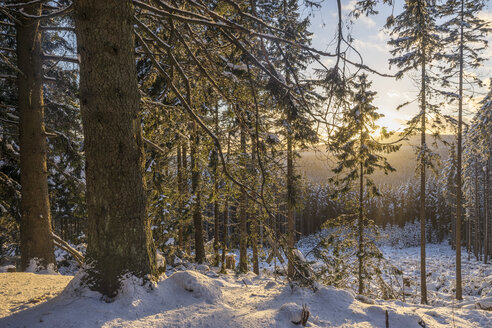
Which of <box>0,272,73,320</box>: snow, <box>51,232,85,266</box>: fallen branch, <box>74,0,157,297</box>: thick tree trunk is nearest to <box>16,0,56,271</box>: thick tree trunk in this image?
→ <box>51,232,85,266</box>: fallen branch

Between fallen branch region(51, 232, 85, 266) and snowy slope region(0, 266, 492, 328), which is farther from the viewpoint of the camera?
fallen branch region(51, 232, 85, 266)

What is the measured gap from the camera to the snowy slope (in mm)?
1900

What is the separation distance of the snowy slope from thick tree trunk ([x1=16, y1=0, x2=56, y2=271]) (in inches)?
72.3

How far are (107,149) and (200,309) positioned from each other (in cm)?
156

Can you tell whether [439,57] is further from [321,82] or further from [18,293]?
[18,293]

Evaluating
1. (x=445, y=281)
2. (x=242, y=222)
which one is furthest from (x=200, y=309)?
(x=445, y=281)

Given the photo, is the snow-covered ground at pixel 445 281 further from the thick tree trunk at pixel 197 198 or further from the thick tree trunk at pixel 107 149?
the thick tree trunk at pixel 107 149

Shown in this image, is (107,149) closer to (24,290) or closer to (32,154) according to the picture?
(24,290)

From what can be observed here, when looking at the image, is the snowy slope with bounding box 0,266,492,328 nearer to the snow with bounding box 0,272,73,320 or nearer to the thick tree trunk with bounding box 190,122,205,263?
the snow with bounding box 0,272,73,320

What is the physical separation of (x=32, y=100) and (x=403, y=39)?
15.2m

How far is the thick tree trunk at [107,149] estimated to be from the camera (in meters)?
2.17

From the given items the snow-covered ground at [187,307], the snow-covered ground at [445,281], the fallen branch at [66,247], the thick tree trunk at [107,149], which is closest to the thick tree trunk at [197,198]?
the thick tree trunk at [107,149]

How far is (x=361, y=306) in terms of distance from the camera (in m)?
2.86

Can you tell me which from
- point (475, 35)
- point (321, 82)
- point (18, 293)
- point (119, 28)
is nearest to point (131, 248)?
point (18, 293)
